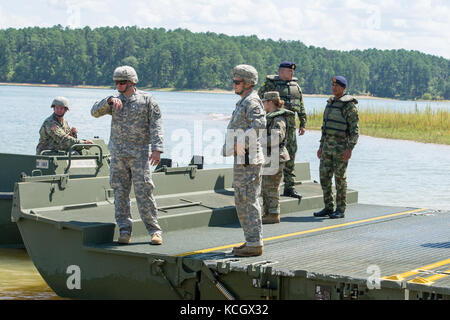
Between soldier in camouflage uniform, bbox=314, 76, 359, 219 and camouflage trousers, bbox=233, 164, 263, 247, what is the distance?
229cm

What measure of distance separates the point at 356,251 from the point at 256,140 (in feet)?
4.46

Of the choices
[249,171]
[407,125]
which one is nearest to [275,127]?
[249,171]

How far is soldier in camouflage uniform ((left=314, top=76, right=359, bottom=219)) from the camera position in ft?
27.4

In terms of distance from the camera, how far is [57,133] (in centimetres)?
987

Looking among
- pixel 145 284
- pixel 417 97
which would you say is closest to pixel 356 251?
pixel 145 284

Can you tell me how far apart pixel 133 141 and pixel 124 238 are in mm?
818

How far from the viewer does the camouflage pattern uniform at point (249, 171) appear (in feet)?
20.4

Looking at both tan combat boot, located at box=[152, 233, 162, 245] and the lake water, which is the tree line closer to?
the lake water

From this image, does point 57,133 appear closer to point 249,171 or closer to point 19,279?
point 19,279

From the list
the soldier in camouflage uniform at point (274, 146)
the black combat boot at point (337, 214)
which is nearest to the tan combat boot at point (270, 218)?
the soldier in camouflage uniform at point (274, 146)

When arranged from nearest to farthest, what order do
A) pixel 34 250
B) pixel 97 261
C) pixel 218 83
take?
pixel 97 261 < pixel 34 250 < pixel 218 83

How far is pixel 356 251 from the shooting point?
6734 millimetres

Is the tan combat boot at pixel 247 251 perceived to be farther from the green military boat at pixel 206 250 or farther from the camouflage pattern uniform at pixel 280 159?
the camouflage pattern uniform at pixel 280 159
